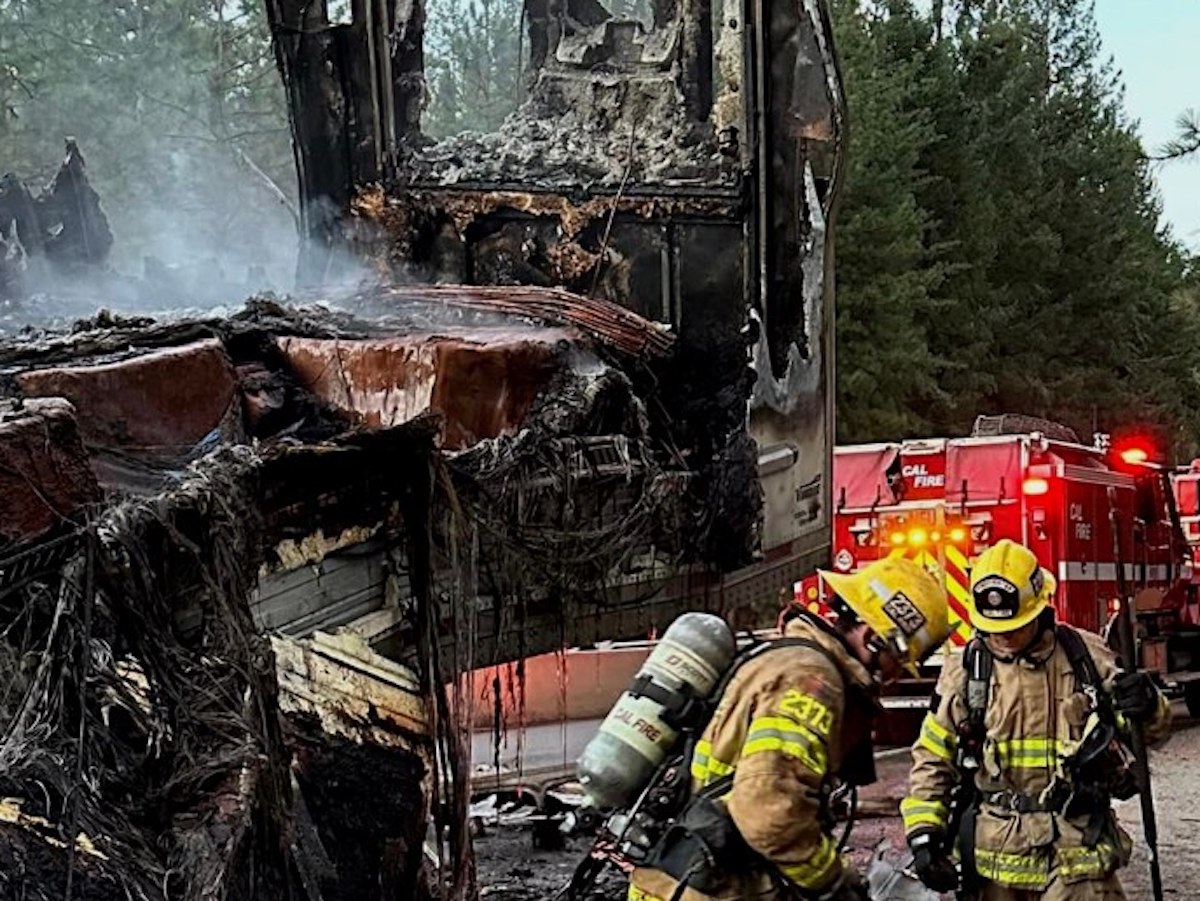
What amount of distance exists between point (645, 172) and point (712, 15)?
764 millimetres

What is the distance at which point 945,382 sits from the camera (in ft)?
86.7

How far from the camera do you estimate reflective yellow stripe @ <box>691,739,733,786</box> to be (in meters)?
3.87

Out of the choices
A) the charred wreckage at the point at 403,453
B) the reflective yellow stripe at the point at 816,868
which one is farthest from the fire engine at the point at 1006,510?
the reflective yellow stripe at the point at 816,868

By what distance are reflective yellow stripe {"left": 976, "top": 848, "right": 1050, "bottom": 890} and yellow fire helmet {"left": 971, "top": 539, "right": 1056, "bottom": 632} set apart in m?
0.65

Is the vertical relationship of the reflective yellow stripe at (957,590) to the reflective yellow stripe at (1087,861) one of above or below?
below

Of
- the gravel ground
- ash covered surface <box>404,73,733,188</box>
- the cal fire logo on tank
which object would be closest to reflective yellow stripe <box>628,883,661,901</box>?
the gravel ground

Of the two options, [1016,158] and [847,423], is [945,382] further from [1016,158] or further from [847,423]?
[1016,158]

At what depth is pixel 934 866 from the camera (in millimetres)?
4953

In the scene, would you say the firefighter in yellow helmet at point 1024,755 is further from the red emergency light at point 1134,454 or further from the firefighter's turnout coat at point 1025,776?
the red emergency light at point 1134,454

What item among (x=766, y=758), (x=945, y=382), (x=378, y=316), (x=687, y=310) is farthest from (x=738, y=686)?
(x=945, y=382)

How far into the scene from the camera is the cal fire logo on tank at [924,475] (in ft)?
41.4

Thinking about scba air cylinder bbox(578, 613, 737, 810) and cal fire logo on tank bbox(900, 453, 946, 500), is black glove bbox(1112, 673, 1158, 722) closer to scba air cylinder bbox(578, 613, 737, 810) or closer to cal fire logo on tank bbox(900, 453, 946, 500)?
scba air cylinder bbox(578, 613, 737, 810)

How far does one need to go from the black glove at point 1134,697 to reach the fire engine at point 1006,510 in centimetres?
698

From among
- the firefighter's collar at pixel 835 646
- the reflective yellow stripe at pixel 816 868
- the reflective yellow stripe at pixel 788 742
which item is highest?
the firefighter's collar at pixel 835 646
